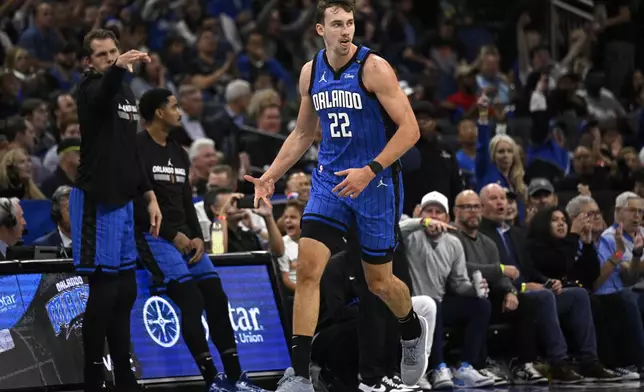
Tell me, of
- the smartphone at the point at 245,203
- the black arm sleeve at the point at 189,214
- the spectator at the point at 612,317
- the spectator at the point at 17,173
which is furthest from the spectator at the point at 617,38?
the black arm sleeve at the point at 189,214

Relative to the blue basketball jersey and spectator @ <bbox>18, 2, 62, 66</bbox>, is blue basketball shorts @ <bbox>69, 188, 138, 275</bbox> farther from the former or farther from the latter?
spectator @ <bbox>18, 2, 62, 66</bbox>

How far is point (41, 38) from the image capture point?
630 inches

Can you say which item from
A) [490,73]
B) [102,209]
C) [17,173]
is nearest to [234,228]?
[17,173]

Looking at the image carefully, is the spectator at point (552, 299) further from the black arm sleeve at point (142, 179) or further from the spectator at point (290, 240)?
the black arm sleeve at point (142, 179)

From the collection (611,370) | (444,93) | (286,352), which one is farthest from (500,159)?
(444,93)

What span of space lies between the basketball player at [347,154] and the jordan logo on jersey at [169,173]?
51.7 inches

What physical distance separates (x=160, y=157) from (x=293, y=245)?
1.99 meters

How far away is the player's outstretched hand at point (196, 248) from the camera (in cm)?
896

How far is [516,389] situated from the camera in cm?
991

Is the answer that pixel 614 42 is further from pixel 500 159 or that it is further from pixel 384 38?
pixel 500 159

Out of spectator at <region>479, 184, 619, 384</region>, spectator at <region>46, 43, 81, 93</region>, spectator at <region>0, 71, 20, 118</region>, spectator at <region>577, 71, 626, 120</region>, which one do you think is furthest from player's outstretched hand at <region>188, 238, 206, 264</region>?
spectator at <region>577, 71, 626, 120</region>

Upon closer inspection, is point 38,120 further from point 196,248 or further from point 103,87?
point 103,87

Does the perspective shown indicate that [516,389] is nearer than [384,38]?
Yes

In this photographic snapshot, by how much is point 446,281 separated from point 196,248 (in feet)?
7.83
